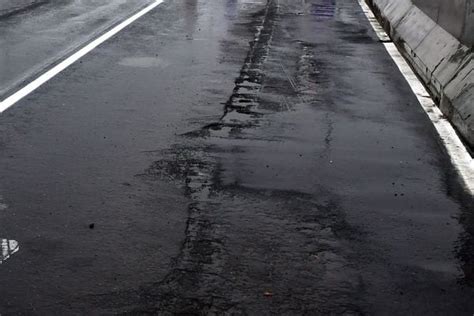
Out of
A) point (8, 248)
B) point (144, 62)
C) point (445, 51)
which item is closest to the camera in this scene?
point (8, 248)

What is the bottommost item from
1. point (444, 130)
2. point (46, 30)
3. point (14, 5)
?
point (14, 5)

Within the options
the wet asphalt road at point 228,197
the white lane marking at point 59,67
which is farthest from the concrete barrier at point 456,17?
the white lane marking at point 59,67

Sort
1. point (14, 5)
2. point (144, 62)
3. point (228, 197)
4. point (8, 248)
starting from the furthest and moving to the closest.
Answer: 1. point (14, 5)
2. point (144, 62)
3. point (228, 197)
4. point (8, 248)

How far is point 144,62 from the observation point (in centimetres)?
1145

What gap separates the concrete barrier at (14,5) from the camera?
16938mm

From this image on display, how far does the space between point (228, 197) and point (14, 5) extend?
13.9 m

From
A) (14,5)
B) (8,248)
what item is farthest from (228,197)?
(14,5)

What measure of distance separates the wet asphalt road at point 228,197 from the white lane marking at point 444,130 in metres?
0.15

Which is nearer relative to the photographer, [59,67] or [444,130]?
[444,130]

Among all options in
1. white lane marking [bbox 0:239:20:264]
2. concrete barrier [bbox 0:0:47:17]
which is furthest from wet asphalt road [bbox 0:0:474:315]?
concrete barrier [bbox 0:0:47:17]

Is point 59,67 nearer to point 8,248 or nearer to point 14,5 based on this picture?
point 8,248

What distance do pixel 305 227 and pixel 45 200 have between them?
217 centimetres

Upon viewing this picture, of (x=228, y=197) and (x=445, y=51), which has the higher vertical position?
(x=445, y=51)

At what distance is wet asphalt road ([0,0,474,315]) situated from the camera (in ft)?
14.8
